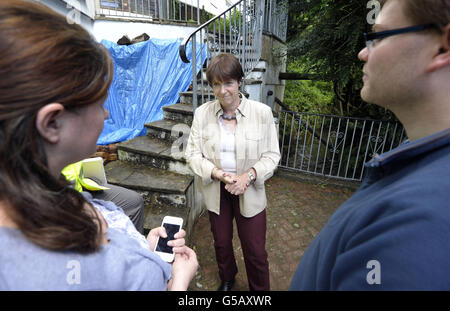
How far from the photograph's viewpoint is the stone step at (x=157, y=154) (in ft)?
10.1

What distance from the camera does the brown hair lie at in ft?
1.88

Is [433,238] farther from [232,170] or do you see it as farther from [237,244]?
[237,244]

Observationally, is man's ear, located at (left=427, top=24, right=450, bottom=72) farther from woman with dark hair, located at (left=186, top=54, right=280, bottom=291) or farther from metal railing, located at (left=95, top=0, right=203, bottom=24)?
metal railing, located at (left=95, top=0, right=203, bottom=24)

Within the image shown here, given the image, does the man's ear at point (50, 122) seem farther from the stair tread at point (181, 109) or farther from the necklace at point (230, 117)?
the stair tread at point (181, 109)

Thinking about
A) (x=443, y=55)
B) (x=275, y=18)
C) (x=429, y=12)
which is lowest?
(x=443, y=55)

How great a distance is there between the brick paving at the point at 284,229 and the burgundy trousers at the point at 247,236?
1.45ft

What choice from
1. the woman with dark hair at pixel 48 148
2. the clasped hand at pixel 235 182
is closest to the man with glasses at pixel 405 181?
the woman with dark hair at pixel 48 148

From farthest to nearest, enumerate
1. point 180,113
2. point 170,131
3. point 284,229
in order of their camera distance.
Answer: point 180,113 → point 170,131 → point 284,229

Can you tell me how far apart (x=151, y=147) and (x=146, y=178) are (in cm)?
57

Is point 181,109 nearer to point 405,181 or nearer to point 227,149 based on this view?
point 227,149

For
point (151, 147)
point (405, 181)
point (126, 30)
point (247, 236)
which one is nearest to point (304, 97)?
point (126, 30)

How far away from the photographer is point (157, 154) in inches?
123
